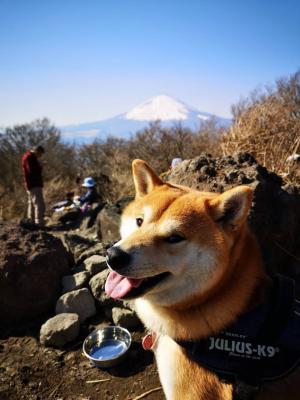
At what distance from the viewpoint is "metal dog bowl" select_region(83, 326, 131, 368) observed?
9.99ft

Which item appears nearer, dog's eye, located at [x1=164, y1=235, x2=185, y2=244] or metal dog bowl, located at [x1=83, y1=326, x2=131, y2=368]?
dog's eye, located at [x1=164, y1=235, x2=185, y2=244]

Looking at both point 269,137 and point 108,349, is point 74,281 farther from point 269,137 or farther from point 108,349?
point 269,137

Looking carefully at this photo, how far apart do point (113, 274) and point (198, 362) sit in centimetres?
71

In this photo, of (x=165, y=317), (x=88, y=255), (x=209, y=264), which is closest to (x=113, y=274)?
(x=165, y=317)

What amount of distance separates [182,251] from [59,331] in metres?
2.08

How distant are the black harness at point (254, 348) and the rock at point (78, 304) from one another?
2.04 metres

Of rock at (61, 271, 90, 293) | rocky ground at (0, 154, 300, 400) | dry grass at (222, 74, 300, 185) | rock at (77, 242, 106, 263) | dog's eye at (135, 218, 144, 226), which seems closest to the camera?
dog's eye at (135, 218, 144, 226)

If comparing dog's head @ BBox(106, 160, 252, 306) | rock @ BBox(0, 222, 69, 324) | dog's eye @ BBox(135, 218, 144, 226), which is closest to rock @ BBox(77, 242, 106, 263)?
rock @ BBox(0, 222, 69, 324)

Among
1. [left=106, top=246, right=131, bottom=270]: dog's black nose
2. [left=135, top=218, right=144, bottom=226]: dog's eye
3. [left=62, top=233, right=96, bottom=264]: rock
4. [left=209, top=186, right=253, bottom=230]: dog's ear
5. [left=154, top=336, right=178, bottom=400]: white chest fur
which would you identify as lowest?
[left=62, top=233, right=96, bottom=264]: rock

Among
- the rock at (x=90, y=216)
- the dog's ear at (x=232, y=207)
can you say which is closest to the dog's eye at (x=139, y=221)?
the dog's ear at (x=232, y=207)

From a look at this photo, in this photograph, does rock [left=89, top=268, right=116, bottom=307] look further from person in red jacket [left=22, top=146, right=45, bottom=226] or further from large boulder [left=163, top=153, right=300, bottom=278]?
→ person in red jacket [left=22, top=146, right=45, bottom=226]

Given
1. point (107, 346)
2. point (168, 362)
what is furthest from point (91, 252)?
point (168, 362)

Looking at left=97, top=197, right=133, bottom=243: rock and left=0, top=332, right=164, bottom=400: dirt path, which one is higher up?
left=97, top=197, right=133, bottom=243: rock

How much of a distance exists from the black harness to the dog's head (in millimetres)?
265
